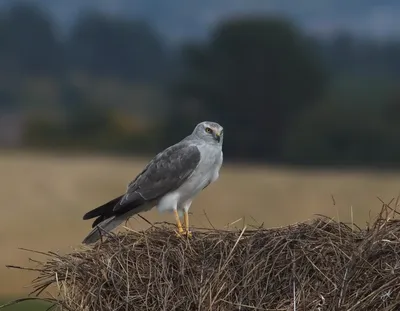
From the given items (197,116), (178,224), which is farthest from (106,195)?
(178,224)

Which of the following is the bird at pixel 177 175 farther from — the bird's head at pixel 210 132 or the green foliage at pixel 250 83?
the green foliage at pixel 250 83

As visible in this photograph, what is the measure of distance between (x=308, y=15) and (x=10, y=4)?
37.4 m

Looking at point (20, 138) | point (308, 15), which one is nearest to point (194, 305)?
point (20, 138)

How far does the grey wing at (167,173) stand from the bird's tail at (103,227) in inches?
8.6

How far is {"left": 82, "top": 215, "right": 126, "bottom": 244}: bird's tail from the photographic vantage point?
801 cm

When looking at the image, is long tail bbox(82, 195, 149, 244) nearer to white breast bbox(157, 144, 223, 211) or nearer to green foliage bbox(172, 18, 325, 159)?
white breast bbox(157, 144, 223, 211)

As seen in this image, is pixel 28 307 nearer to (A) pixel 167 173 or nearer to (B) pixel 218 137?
(A) pixel 167 173

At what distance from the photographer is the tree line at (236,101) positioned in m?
50.2

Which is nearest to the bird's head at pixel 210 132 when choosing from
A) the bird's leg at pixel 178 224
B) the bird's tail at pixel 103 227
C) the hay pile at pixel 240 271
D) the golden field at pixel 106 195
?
the bird's leg at pixel 178 224

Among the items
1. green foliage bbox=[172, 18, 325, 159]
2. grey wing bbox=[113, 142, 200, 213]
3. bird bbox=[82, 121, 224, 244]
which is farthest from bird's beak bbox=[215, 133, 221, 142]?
green foliage bbox=[172, 18, 325, 159]

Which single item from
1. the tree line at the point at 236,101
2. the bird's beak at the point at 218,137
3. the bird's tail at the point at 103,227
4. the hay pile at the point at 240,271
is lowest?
the tree line at the point at 236,101

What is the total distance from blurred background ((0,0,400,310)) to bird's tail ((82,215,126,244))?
0.32 meters

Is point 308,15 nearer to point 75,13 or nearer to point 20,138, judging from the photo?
point 75,13

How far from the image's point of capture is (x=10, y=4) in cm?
9756
